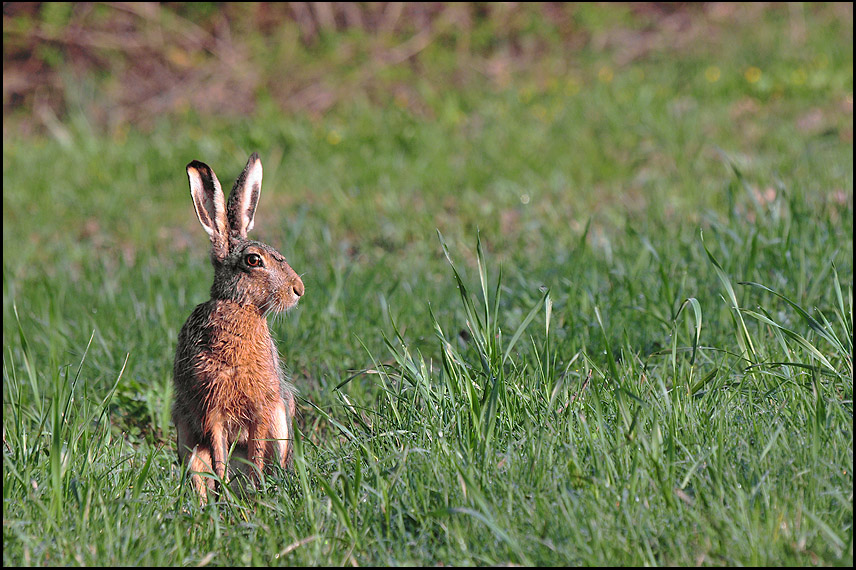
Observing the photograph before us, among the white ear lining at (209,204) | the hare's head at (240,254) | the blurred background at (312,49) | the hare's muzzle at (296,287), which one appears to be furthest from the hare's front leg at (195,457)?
the blurred background at (312,49)

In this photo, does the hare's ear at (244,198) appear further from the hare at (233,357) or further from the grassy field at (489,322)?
the grassy field at (489,322)

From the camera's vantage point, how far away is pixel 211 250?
349cm

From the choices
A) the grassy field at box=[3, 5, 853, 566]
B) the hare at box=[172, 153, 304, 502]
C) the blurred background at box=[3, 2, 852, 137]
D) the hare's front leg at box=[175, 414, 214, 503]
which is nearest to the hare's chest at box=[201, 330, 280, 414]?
the hare at box=[172, 153, 304, 502]

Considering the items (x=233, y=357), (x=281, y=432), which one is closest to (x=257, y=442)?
(x=281, y=432)

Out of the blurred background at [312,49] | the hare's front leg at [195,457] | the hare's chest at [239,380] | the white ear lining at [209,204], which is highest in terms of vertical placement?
the blurred background at [312,49]

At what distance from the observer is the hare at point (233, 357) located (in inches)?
129

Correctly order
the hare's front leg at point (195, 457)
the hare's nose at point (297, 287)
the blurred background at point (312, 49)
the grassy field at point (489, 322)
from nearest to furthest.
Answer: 1. the grassy field at point (489, 322)
2. the hare's front leg at point (195, 457)
3. the hare's nose at point (297, 287)
4. the blurred background at point (312, 49)

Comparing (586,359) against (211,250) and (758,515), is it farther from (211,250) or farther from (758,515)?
(211,250)

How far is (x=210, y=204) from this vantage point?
11.1 ft

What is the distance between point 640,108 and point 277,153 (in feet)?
11.7

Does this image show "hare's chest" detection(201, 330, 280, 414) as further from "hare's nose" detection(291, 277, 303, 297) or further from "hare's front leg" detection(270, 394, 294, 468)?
"hare's nose" detection(291, 277, 303, 297)

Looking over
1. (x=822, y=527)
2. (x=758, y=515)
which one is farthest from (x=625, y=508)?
(x=822, y=527)

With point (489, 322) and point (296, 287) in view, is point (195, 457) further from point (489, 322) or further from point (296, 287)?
point (489, 322)

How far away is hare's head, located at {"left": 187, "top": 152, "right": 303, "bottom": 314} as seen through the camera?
332 cm
